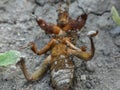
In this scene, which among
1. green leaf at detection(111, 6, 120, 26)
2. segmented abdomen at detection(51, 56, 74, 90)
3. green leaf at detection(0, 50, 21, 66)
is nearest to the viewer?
segmented abdomen at detection(51, 56, 74, 90)

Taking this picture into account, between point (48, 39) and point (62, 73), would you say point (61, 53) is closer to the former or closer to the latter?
point (62, 73)

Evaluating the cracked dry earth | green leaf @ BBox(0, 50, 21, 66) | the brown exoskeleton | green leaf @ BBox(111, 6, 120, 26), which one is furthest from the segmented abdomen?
green leaf @ BBox(111, 6, 120, 26)

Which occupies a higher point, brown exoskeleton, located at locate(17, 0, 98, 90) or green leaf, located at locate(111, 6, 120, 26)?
green leaf, located at locate(111, 6, 120, 26)

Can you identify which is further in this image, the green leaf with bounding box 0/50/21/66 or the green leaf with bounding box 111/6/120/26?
the green leaf with bounding box 111/6/120/26

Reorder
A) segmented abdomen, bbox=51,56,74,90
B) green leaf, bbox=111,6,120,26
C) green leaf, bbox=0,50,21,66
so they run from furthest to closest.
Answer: green leaf, bbox=111,6,120,26
green leaf, bbox=0,50,21,66
segmented abdomen, bbox=51,56,74,90

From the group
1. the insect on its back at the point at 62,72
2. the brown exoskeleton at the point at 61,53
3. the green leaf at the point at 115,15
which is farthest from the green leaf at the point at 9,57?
the green leaf at the point at 115,15

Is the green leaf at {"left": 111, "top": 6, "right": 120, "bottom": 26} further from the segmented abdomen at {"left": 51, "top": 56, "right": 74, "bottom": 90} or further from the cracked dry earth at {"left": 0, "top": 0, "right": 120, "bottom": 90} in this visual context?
the segmented abdomen at {"left": 51, "top": 56, "right": 74, "bottom": 90}

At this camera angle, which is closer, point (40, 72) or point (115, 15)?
point (40, 72)

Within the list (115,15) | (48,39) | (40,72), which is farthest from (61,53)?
(115,15)
